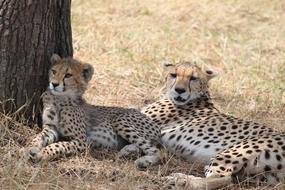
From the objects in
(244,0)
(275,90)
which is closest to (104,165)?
(275,90)

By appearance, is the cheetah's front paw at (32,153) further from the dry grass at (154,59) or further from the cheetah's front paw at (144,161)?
the cheetah's front paw at (144,161)

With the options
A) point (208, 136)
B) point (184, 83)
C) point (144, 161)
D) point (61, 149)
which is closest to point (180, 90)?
point (184, 83)

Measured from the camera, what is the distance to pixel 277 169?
15.0 feet

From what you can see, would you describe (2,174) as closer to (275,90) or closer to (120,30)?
(275,90)

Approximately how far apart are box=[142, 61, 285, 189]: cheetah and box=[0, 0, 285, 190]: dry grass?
A: 0.59 ft

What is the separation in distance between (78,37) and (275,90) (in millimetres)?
2323

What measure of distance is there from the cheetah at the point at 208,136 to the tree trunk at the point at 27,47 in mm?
1078

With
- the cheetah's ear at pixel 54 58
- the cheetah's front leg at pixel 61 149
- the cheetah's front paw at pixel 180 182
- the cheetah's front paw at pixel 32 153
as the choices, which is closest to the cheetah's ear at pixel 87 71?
the cheetah's ear at pixel 54 58

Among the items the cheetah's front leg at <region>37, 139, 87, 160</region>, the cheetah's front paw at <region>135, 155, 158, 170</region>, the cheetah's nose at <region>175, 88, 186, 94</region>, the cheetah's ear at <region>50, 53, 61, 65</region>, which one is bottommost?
the cheetah's front paw at <region>135, 155, 158, 170</region>

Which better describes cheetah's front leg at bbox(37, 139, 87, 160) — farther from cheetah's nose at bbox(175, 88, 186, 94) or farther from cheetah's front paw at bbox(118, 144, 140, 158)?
cheetah's nose at bbox(175, 88, 186, 94)

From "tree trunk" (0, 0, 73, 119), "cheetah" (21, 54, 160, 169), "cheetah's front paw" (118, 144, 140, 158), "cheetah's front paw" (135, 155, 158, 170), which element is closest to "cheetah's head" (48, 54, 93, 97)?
"cheetah" (21, 54, 160, 169)

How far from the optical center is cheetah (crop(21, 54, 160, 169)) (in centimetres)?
489

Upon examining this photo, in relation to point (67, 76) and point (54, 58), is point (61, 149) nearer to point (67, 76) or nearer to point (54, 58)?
point (67, 76)

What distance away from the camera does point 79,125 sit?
199 inches
